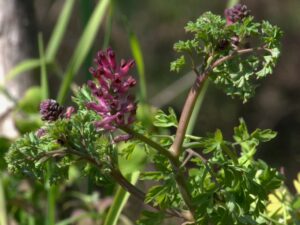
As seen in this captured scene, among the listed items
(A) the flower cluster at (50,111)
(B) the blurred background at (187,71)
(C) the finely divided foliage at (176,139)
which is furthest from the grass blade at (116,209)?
(B) the blurred background at (187,71)

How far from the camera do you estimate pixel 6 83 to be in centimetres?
252

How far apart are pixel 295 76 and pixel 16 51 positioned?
5.87 m

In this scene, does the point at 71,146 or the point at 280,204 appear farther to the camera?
the point at 280,204

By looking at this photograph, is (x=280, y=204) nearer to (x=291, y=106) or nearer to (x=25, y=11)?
(x=25, y=11)

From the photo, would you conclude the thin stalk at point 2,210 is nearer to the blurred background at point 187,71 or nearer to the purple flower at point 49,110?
the purple flower at point 49,110

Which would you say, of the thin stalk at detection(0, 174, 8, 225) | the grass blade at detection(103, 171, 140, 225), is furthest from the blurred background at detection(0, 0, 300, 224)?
the grass blade at detection(103, 171, 140, 225)

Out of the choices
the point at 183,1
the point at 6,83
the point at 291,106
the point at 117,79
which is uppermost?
the point at 117,79

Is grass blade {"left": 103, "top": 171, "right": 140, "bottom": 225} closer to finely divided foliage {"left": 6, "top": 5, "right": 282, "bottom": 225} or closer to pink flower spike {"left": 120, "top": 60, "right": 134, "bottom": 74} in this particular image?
finely divided foliage {"left": 6, "top": 5, "right": 282, "bottom": 225}

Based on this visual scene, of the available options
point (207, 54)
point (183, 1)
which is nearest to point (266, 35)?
point (207, 54)

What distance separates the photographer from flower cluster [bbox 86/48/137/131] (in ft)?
3.23

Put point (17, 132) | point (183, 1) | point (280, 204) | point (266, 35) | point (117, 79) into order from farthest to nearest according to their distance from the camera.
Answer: point (183, 1)
point (17, 132)
point (280, 204)
point (266, 35)
point (117, 79)

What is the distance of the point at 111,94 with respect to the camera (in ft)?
3.25

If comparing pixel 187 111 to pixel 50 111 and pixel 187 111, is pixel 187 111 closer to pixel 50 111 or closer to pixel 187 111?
pixel 187 111

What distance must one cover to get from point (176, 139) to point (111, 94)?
0.42 feet
